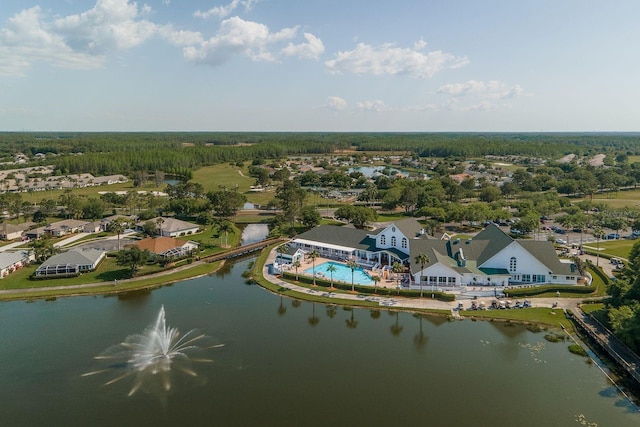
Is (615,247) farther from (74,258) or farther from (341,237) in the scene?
(74,258)

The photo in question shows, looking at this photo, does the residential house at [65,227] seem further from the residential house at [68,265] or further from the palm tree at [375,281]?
the palm tree at [375,281]

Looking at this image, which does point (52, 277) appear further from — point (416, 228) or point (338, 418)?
point (416, 228)

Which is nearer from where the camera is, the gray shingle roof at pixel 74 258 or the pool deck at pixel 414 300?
the pool deck at pixel 414 300

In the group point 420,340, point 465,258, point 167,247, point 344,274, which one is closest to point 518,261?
point 465,258

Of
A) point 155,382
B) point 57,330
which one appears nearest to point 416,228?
point 155,382

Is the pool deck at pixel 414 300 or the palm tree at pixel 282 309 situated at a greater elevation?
the pool deck at pixel 414 300

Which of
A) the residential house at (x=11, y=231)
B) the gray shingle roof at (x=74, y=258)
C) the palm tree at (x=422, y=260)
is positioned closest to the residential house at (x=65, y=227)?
the residential house at (x=11, y=231)

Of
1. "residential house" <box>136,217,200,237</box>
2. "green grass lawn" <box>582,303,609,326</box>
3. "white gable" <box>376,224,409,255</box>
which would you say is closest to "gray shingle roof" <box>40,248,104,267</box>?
"residential house" <box>136,217,200,237</box>

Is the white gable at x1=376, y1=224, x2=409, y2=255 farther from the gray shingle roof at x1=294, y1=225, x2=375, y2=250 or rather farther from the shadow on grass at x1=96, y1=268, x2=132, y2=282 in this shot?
the shadow on grass at x1=96, y1=268, x2=132, y2=282

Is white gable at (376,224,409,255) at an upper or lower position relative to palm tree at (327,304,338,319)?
upper
